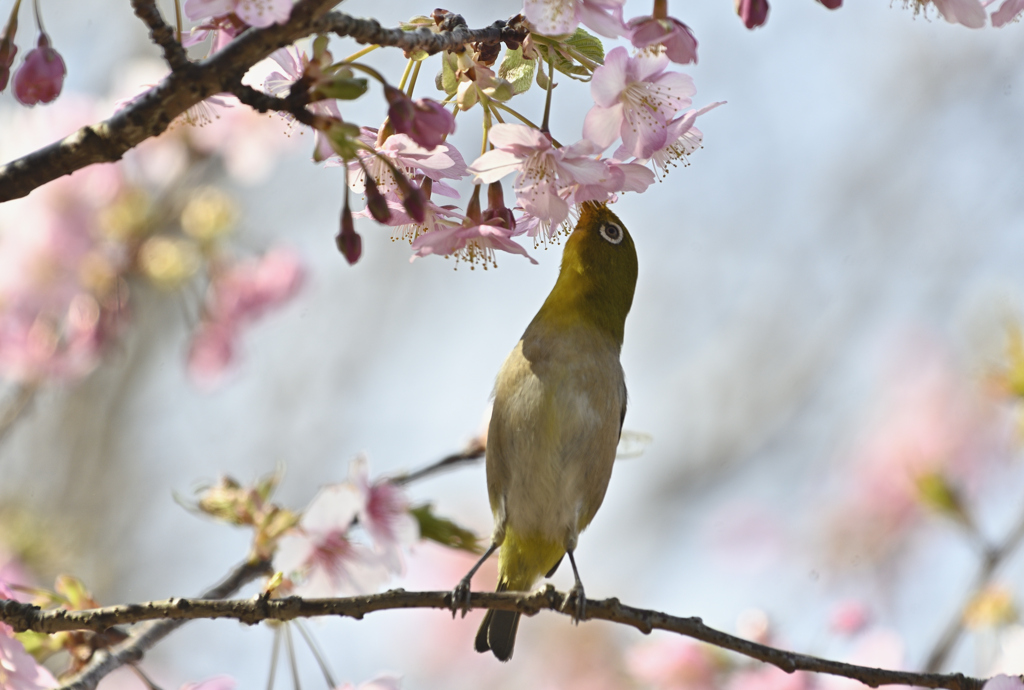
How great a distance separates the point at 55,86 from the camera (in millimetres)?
1586

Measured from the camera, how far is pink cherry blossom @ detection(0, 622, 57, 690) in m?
2.06

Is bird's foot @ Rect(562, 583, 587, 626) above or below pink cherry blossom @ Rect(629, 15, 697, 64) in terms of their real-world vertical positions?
below

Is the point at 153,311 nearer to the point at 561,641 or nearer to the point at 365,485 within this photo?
the point at 561,641

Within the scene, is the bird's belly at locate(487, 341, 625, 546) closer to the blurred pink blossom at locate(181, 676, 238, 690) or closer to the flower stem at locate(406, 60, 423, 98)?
the blurred pink blossom at locate(181, 676, 238, 690)

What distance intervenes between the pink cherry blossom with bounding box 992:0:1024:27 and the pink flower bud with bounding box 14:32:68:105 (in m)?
1.75

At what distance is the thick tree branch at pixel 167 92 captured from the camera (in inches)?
52.5

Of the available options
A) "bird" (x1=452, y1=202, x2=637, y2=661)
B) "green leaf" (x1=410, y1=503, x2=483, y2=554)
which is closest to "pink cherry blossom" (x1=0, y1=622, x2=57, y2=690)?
"green leaf" (x1=410, y1=503, x2=483, y2=554)

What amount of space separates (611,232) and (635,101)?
53.8 inches

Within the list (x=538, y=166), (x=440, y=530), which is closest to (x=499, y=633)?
(x=440, y=530)

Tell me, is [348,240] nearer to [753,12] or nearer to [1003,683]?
[753,12]

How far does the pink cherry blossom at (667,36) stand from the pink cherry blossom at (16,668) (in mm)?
1844

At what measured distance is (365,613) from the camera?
6.23 feet

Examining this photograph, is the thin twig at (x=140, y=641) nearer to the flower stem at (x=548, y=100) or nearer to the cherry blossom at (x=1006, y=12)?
the flower stem at (x=548, y=100)

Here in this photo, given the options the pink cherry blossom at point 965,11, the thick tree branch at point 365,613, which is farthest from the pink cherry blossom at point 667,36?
the thick tree branch at point 365,613
